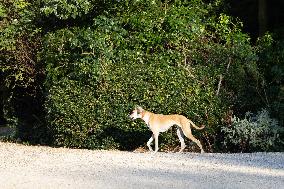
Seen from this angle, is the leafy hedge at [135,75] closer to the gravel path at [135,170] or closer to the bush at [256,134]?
the bush at [256,134]

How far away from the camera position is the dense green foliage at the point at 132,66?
1270cm

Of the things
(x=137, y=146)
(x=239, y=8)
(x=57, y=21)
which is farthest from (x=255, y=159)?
(x=239, y=8)

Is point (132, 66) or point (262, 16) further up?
point (262, 16)

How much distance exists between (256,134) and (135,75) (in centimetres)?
293

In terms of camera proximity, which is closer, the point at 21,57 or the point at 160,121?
the point at 160,121

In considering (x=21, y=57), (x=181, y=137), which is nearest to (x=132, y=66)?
(x=181, y=137)

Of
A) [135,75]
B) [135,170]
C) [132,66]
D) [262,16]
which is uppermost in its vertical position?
[262,16]

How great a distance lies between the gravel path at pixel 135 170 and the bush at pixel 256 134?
1178 millimetres

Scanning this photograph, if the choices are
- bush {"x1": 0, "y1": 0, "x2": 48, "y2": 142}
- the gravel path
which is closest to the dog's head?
the gravel path

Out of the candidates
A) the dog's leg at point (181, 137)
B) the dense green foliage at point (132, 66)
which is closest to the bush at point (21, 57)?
the dense green foliage at point (132, 66)

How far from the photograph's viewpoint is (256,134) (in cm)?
1230

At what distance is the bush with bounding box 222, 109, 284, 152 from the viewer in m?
12.3

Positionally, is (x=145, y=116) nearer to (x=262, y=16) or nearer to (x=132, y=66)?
(x=132, y=66)

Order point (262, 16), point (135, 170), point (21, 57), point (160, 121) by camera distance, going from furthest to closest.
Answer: point (262, 16), point (21, 57), point (160, 121), point (135, 170)
